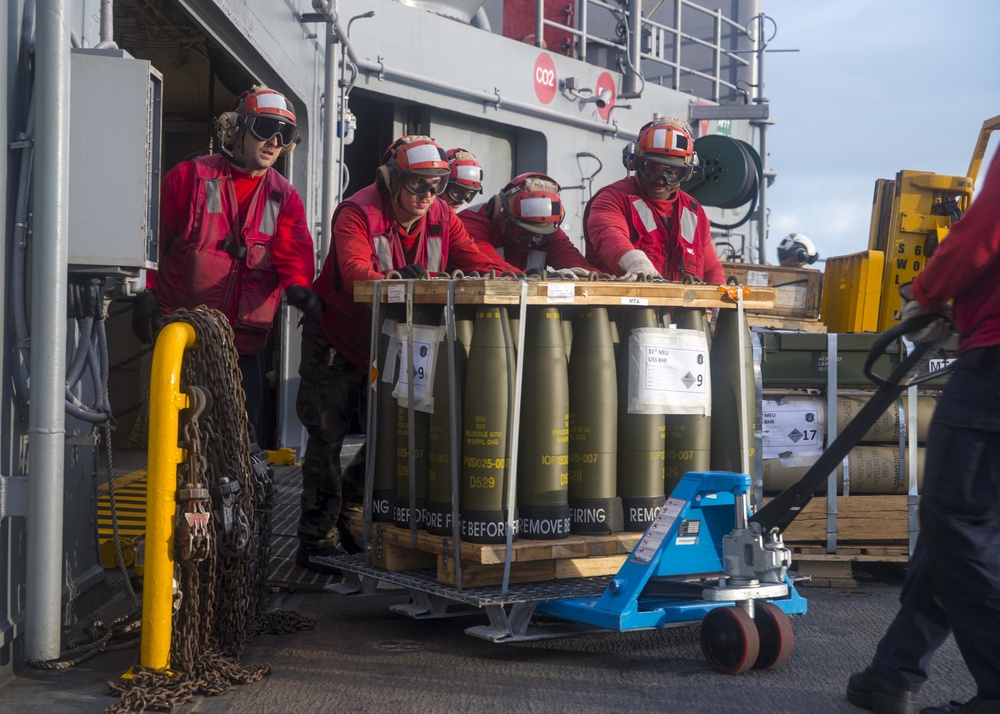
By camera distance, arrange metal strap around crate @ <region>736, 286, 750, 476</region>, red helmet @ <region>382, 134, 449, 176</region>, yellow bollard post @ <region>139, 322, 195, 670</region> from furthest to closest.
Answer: red helmet @ <region>382, 134, 449, 176</region>, metal strap around crate @ <region>736, 286, 750, 476</region>, yellow bollard post @ <region>139, 322, 195, 670</region>

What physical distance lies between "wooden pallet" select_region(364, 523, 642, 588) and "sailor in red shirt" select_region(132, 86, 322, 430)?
4.08 feet

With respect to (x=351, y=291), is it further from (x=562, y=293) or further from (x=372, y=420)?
(x=562, y=293)

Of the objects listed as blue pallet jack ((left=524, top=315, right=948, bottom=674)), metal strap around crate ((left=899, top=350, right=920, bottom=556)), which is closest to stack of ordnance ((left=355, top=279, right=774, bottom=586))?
blue pallet jack ((left=524, top=315, right=948, bottom=674))

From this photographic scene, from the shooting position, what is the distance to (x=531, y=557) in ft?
14.5

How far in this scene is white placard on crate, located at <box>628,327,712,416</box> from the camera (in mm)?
4625

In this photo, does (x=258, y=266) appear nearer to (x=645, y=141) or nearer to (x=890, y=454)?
(x=645, y=141)

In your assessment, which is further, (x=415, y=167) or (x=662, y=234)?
(x=662, y=234)

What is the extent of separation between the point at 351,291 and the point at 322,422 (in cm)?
71

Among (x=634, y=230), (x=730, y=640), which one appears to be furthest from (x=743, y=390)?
(x=634, y=230)

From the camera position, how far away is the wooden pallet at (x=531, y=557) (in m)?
4.39

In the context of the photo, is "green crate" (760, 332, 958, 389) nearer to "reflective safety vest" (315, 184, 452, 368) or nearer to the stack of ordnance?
the stack of ordnance

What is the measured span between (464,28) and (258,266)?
6352 mm

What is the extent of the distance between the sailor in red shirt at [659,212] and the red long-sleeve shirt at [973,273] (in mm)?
2725

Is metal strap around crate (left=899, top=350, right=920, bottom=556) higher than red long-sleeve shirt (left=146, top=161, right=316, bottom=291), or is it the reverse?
red long-sleeve shirt (left=146, top=161, right=316, bottom=291)
